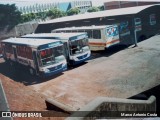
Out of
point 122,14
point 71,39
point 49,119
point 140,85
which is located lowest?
point 140,85

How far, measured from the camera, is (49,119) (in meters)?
6.86

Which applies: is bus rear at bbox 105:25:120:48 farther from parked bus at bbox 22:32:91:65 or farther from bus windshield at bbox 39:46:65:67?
bus windshield at bbox 39:46:65:67

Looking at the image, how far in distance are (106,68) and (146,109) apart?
741cm

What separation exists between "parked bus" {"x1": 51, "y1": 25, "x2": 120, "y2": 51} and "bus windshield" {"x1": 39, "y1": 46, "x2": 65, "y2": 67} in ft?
21.6

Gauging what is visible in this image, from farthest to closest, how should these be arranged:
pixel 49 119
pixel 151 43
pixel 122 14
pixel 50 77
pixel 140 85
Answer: pixel 151 43
pixel 122 14
pixel 50 77
pixel 140 85
pixel 49 119

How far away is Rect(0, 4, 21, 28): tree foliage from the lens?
9.12 meters

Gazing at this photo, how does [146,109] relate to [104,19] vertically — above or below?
below

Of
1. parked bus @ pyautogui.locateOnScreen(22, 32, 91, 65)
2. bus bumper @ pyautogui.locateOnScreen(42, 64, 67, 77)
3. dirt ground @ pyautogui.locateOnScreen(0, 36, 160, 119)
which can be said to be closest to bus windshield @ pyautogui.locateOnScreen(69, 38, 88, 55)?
parked bus @ pyautogui.locateOnScreen(22, 32, 91, 65)

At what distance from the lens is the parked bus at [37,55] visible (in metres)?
13.0

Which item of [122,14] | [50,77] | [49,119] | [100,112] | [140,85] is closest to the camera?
[100,112]

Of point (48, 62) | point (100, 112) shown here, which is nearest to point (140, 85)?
point (48, 62)

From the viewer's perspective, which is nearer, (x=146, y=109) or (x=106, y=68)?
(x=146, y=109)

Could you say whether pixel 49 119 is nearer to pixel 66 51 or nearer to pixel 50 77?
pixel 50 77

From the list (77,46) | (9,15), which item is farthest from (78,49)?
(9,15)
